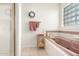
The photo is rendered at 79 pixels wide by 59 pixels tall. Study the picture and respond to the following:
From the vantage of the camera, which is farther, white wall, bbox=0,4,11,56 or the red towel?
the red towel

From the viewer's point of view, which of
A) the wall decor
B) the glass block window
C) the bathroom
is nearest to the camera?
the bathroom

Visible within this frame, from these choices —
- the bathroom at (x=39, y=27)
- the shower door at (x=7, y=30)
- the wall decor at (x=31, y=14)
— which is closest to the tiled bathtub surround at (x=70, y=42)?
the bathroom at (x=39, y=27)

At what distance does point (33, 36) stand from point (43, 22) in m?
0.56

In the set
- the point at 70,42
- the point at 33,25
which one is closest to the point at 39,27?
the point at 33,25

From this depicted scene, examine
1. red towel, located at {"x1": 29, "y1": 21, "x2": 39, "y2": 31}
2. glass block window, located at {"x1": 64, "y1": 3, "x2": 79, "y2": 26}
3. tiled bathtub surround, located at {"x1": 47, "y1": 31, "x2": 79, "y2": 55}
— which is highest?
glass block window, located at {"x1": 64, "y1": 3, "x2": 79, "y2": 26}

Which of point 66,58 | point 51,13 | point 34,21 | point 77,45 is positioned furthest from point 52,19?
point 66,58

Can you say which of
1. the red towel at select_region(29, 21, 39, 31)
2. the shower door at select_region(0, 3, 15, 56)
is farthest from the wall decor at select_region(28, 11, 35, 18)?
the shower door at select_region(0, 3, 15, 56)

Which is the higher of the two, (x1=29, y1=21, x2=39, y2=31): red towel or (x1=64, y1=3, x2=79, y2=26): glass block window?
(x1=64, y1=3, x2=79, y2=26): glass block window

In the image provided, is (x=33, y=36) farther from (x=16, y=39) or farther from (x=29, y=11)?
(x=16, y=39)

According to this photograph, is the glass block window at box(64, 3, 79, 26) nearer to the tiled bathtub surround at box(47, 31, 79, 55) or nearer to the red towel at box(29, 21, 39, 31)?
the tiled bathtub surround at box(47, 31, 79, 55)

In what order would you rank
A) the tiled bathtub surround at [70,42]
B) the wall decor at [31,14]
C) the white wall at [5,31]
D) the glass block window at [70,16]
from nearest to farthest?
1. the tiled bathtub surround at [70,42]
2. the white wall at [5,31]
3. the glass block window at [70,16]
4. the wall decor at [31,14]

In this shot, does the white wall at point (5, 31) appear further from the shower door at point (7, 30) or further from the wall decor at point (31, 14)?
the wall decor at point (31, 14)

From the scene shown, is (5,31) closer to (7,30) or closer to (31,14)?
(7,30)

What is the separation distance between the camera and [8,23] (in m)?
2.16
